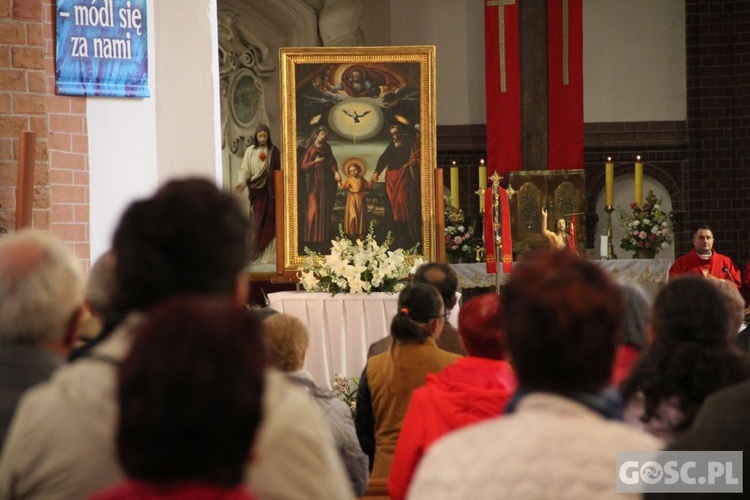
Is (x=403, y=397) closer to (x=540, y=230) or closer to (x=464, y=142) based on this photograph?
(x=540, y=230)

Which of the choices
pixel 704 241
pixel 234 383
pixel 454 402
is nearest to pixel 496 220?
pixel 704 241

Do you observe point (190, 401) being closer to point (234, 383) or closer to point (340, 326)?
point (234, 383)

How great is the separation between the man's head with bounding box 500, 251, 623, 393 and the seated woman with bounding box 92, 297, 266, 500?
49 cm

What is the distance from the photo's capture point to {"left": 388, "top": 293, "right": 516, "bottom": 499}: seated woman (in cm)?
337

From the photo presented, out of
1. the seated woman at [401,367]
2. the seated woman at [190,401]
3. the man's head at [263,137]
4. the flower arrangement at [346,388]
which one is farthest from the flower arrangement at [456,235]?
the seated woman at [190,401]

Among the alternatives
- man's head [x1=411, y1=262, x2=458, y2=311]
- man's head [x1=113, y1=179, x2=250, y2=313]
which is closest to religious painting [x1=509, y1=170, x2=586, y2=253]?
man's head [x1=411, y1=262, x2=458, y2=311]

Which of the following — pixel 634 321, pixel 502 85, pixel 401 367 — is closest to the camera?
pixel 634 321

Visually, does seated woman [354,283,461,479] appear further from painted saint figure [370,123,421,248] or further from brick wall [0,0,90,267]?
painted saint figure [370,123,421,248]

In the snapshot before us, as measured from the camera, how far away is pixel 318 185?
10.7 meters

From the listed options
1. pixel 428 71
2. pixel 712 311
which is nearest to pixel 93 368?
pixel 712 311

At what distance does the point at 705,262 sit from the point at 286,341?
8838mm

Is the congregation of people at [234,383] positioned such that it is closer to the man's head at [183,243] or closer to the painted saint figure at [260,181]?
the man's head at [183,243]

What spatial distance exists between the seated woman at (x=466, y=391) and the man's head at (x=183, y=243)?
1464 mm

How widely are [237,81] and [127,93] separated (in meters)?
8.58
